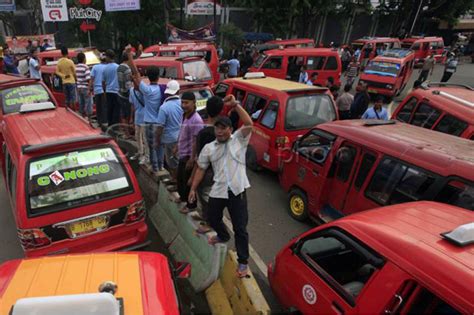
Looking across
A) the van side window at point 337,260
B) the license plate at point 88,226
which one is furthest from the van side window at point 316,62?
the license plate at point 88,226

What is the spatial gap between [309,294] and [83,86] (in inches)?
309

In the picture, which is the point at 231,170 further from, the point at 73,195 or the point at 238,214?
the point at 73,195

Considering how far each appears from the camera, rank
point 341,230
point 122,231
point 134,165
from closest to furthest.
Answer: point 341,230, point 122,231, point 134,165

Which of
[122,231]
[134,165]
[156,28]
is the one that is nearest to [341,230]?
[122,231]

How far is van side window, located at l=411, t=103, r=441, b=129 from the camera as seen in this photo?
6.07 meters

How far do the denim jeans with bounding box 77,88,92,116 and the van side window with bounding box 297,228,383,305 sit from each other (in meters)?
7.55

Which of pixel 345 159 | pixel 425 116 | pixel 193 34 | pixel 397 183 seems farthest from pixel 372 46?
pixel 397 183

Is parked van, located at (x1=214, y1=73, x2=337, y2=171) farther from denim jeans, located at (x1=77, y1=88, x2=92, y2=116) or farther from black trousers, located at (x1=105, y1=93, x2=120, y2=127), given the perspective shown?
denim jeans, located at (x1=77, y1=88, x2=92, y2=116)

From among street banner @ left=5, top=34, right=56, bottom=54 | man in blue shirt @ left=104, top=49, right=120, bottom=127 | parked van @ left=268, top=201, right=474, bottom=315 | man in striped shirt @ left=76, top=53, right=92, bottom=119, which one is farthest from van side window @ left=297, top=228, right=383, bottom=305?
street banner @ left=5, top=34, right=56, bottom=54

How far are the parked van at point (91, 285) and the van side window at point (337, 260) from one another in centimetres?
129

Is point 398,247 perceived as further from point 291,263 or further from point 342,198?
point 342,198

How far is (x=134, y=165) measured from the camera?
6859 millimetres

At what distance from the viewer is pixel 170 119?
15.9 ft

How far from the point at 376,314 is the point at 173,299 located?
137cm
